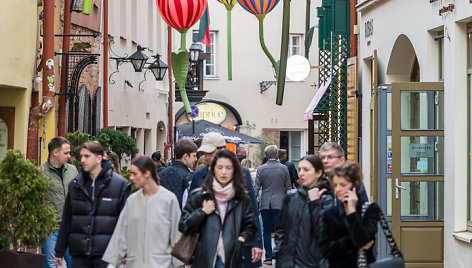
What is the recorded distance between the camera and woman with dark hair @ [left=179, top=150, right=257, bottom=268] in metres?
8.64

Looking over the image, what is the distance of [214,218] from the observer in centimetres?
868

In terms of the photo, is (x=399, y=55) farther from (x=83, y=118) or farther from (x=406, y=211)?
(x=83, y=118)

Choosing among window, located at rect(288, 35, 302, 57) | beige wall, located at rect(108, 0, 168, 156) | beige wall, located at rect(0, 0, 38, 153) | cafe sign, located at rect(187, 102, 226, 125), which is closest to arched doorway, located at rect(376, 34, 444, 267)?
beige wall, located at rect(0, 0, 38, 153)

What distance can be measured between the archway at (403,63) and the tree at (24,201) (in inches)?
300

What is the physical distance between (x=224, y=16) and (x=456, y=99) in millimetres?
32276

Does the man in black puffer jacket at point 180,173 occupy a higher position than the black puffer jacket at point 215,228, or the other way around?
the man in black puffer jacket at point 180,173

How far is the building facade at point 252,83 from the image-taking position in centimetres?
4572

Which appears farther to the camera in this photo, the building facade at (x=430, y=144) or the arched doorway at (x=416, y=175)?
the arched doorway at (x=416, y=175)

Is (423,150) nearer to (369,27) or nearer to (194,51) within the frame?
(369,27)

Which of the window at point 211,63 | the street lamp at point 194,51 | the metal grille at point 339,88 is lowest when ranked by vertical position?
the metal grille at point 339,88

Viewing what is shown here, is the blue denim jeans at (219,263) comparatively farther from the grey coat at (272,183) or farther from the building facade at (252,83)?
the building facade at (252,83)

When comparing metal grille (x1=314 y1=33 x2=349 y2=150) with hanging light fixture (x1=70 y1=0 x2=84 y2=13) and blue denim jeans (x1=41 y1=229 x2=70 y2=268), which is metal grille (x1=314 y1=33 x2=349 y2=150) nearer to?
hanging light fixture (x1=70 y1=0 x2=84 y2=13)

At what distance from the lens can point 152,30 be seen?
33438 millimetres

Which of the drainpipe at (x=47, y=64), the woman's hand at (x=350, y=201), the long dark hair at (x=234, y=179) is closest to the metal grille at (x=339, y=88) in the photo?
the drainpipe at (x=47, y=64)
